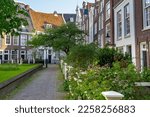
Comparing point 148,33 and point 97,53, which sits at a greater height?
point 148,33

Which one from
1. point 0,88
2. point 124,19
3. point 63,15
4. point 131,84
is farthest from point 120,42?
point 63,15

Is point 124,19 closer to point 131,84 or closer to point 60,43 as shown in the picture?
point 131,84

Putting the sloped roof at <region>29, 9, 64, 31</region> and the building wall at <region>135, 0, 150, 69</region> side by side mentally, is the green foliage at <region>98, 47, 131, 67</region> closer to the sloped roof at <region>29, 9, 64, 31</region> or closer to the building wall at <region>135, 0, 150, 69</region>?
the building wall at <region>135, 0, 150, 69</region>

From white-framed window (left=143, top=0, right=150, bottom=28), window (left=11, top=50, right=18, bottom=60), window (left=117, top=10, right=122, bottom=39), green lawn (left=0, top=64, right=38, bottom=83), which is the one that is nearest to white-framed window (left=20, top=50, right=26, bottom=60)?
window (left=11, top=50, right=18, bottom=60)

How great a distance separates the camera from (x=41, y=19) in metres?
64.4

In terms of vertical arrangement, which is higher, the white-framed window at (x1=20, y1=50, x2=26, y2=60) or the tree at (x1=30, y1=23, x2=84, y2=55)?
the tree at (x1=30, y1=23, x2=84, y2=55)

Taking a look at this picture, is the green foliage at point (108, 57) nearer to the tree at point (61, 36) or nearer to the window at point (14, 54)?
the tree at point (61, 36)

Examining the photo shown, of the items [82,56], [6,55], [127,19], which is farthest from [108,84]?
[6,55]

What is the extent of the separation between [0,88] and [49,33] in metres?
29.5

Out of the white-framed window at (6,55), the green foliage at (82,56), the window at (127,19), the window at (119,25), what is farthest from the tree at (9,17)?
the white-framed window at (6,55)

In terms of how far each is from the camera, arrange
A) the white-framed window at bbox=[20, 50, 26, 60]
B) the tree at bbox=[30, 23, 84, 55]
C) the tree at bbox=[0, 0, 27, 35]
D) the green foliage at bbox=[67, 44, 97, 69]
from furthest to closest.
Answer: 1. the white-framed window at bbox=[20, 50, 26, 60]
2. the tree at bbox=[30, 23, 84, 55]
3. the green foliage at bbox=[67, 44, 97, 69]
4. the tree at bbox=[0, 0, 27, 35]

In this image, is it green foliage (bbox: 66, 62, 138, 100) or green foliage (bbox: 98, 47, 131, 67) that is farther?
green foliage (bbox: 98, 47, 131, 67)

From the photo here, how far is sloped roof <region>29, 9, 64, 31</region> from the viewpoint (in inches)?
Result: 2413

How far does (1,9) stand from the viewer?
489 inches
